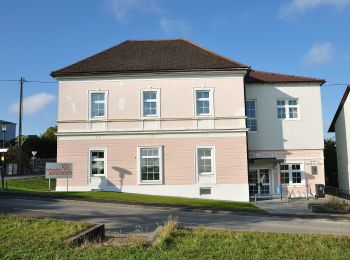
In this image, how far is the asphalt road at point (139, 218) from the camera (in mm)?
14536

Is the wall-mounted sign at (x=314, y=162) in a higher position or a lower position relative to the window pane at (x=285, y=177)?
higher

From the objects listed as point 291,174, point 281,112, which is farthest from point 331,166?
point 281,112

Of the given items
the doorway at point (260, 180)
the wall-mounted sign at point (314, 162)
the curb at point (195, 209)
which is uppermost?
the wall-mounted sign at point (314, 162)

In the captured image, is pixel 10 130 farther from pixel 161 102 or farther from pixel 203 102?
pixel 203 102

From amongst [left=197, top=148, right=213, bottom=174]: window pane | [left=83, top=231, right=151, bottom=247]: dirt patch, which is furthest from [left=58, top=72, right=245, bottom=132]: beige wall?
[left=83, top=231, right=151, bottom=247]: dirt patch

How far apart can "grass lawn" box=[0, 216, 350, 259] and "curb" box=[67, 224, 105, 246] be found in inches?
9.5

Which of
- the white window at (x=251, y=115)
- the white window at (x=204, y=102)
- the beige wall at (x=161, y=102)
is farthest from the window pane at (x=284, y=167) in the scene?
the white window at (x=204, y=102)

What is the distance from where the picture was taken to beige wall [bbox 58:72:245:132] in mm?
29141

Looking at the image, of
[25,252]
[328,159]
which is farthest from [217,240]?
[328,159]

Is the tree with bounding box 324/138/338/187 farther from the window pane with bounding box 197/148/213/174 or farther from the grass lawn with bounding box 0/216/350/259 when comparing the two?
the grass lawn with bounding box 0/216/350/259

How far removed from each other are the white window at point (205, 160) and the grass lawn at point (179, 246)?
1721 cm

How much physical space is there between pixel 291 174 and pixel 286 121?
3.91 m

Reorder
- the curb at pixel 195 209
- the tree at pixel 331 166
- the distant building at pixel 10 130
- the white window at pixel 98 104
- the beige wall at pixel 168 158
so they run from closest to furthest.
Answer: the curb at pixel 195 209
the beige wall at pixel 168 158
the white window at pixel 98 104
the tree at pixel 331 166
the distant building at pixel 10 130

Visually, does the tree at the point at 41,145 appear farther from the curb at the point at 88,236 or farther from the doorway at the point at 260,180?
the curb at the point at 88,236
